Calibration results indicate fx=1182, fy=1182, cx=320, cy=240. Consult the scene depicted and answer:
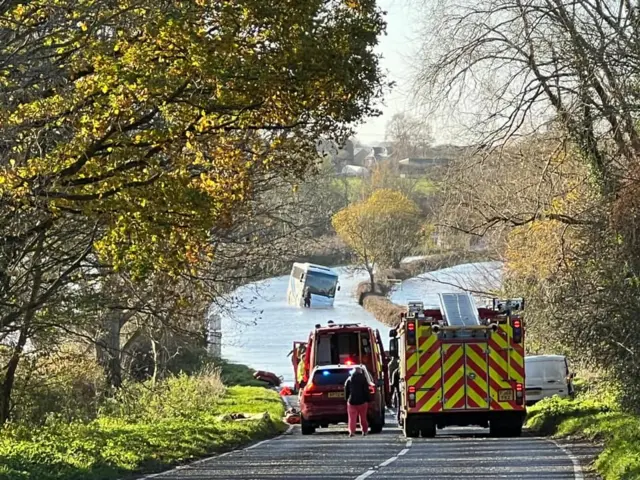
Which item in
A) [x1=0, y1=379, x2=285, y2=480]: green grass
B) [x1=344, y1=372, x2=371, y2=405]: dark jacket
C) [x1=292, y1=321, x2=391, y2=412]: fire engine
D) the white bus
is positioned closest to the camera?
[x1=0, y1=379, x2=285, y2=480]: green grass

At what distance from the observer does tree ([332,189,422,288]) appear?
271 feet

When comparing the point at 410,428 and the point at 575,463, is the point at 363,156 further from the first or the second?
the point at 575,463

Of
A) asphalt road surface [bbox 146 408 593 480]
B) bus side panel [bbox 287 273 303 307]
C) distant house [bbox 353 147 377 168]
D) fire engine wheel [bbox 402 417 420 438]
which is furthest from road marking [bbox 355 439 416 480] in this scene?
distant house [bbox 353 147 377 168]

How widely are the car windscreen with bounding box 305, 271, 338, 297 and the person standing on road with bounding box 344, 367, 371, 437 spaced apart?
169 ft

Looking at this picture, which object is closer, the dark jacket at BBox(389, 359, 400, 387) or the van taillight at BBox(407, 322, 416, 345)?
the van taillight at BBox(407, 322, 416, 345)

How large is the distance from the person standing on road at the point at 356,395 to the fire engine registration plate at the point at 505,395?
10.7ft

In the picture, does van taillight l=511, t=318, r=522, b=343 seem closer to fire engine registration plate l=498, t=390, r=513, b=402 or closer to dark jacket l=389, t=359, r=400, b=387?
fire engine registration plate l=498, t=390, r=513, b=402

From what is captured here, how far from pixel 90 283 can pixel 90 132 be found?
1102 cm

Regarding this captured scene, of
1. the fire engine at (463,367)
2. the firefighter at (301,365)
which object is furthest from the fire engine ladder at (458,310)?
the firefighter at (301,365)

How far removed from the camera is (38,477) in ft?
51.0

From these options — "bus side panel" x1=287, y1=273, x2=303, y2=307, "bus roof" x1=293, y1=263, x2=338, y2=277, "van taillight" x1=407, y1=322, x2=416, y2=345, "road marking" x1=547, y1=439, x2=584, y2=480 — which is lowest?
"road marking" x1=547, y1=439, x2=584, y2=480

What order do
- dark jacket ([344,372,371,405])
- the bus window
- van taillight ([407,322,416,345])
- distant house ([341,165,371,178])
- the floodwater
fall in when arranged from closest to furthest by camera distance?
van taillight ([407,322,416,345]) < dark jacket ([344,372,371,405]) < the bus window < the floodwater < distant house ([341,165,371,178])

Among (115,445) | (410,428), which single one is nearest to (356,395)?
(410,428)

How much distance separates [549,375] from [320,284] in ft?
132
